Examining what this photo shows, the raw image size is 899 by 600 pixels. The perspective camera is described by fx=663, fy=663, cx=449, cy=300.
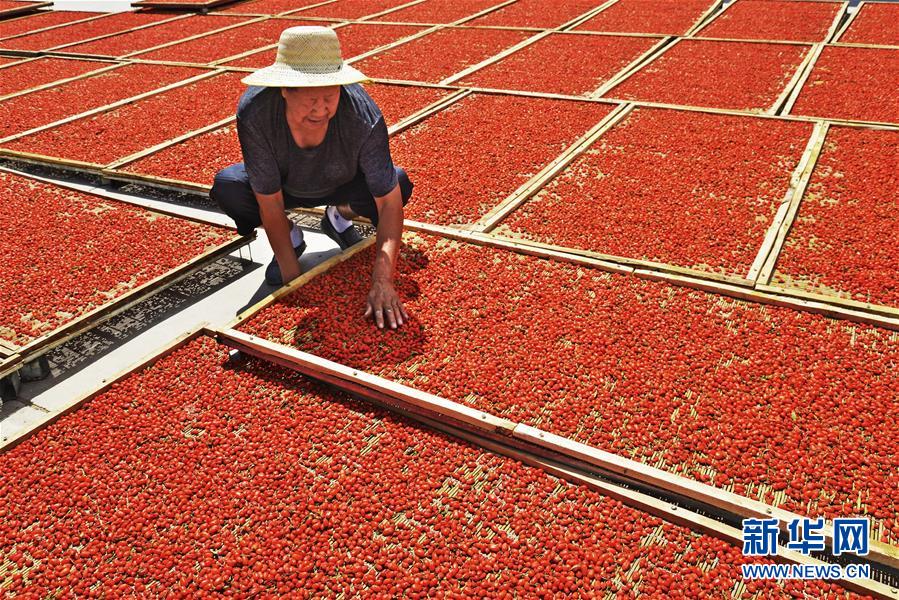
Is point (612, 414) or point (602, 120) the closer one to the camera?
point (612, 414)

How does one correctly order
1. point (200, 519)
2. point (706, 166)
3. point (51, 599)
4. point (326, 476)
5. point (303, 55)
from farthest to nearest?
point (706, 166)
point (303, 55)
point (326, 476)
point (200, 519)
point (51, 599)

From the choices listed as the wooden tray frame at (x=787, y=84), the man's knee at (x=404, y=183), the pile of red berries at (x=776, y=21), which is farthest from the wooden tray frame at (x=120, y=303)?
the pile of red berries at (x=776, y=21)

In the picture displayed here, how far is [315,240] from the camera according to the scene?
4.25 metres

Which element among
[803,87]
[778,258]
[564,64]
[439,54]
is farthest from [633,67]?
[778,258]

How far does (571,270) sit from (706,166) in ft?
5.92

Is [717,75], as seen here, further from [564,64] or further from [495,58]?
[495,58]

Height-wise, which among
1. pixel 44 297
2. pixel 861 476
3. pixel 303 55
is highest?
pixel 303 55

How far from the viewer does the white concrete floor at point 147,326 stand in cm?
301

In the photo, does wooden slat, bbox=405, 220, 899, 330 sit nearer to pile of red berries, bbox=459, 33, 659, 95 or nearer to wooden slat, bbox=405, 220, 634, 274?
wooden slat, bbox=405, 220, 634, 274

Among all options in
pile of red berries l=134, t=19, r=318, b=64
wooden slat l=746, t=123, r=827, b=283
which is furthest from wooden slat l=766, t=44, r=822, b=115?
pile of red berries l=134, t=19, r=318, b=64

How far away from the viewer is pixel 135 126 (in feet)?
19.5

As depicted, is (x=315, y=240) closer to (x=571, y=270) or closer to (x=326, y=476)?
(x=571, y=270)

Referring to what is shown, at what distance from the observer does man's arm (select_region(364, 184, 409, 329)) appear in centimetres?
309

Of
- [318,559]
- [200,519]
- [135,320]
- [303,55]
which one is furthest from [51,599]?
[303,55]
